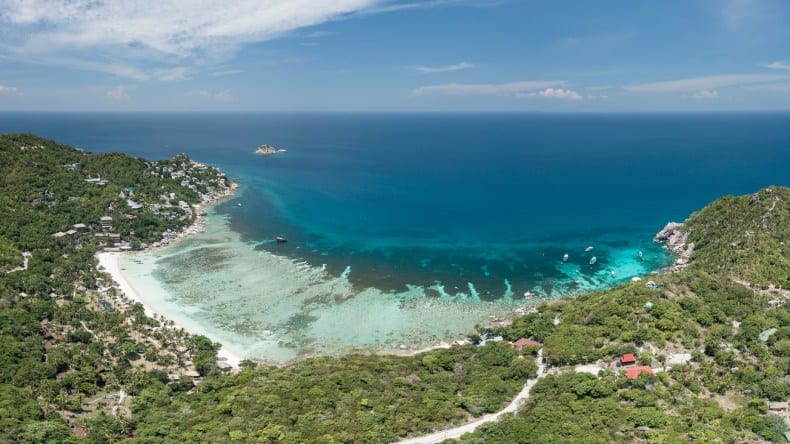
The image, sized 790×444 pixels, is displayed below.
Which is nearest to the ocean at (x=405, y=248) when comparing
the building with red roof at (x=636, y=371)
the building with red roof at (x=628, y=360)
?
the building with red roof at (x=628, y=360)

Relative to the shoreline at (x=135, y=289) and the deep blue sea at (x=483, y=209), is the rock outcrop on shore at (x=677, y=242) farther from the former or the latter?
the shoreline at (x=135, y=289)

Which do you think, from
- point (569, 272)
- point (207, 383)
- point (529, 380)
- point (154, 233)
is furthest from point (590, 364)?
point (154, 233)

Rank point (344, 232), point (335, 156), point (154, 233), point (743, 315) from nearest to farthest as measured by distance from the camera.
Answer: point (743, 315), point (154, 233), point (344, 232), point (335, 156)

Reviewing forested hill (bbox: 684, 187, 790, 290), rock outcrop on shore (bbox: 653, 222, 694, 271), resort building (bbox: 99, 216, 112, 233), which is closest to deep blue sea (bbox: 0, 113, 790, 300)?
rock outcrop on shore (bbox: 653, 222, 694, 271)

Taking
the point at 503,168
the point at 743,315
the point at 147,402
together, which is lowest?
the point at 147,402

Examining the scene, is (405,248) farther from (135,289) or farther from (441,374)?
(135,289)

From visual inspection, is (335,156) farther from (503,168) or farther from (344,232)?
(344,232)

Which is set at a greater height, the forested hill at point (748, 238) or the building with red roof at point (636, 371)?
the forested hill at point (748, 238)
